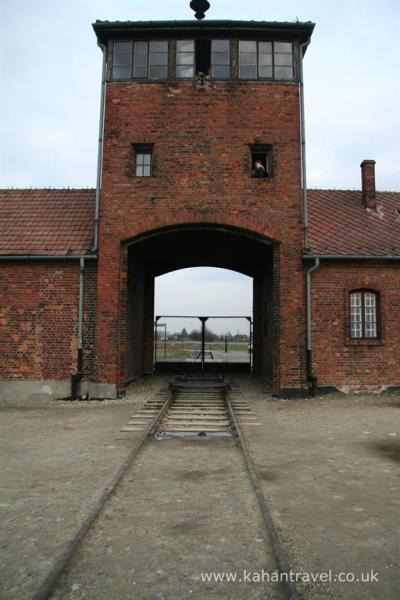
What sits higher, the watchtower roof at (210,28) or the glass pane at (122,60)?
the watchtower roof at (210,28)

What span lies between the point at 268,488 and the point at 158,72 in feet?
41.4

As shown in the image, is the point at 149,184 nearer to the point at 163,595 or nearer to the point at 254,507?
the point at 254,507

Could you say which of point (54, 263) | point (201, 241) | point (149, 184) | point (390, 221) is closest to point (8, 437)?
point (54, 263)

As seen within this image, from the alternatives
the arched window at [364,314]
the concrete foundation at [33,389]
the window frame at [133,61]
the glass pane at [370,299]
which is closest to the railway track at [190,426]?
the concrete foundation at [33,389]

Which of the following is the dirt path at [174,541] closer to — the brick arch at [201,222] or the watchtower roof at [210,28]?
the brick arch at [201,222]

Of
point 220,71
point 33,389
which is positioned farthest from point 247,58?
point 33,389

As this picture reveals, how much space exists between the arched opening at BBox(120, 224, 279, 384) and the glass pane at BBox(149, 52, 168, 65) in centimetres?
507

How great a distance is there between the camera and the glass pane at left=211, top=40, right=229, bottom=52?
1441cm

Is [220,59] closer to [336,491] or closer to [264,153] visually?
[264,153]

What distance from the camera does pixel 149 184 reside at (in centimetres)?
1388

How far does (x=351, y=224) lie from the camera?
15961 millimetres

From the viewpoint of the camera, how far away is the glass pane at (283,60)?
47.3 feet

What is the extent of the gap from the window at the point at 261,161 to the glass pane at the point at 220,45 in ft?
10.3

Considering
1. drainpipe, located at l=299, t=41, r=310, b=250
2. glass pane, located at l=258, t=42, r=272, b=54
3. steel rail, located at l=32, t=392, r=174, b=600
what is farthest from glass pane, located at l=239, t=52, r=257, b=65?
steel rail, located at l=32, t=392, r=174, b=600
